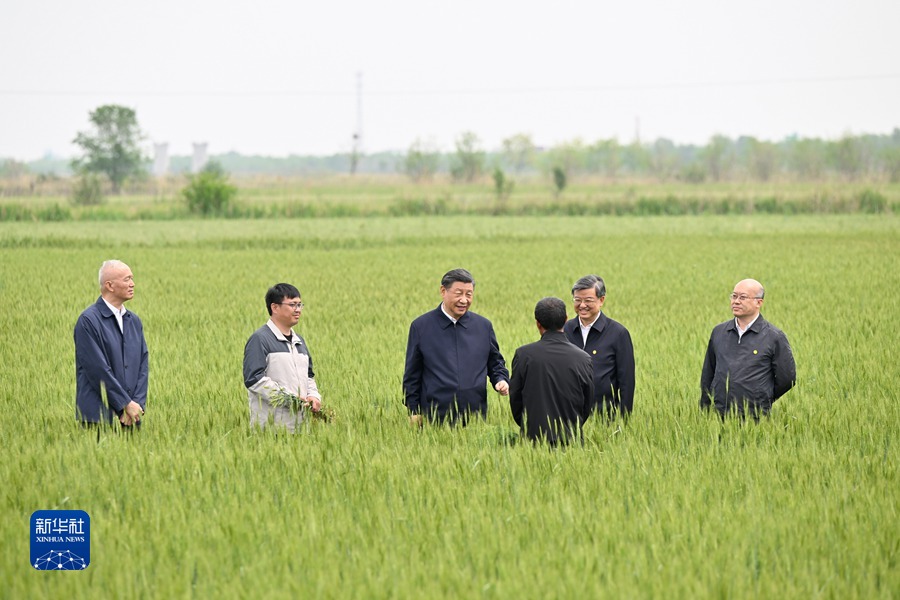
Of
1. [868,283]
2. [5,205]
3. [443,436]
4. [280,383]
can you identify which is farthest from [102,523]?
[5,205]

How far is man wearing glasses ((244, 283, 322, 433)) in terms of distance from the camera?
690 cm

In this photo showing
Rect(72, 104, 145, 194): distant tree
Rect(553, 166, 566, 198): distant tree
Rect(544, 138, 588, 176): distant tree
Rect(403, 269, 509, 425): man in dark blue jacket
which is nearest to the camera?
Rect(403, 269, 509, 425): man in dark blue jacket

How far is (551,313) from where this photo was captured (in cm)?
631

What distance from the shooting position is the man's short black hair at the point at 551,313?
249 inches

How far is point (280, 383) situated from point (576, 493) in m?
2.15

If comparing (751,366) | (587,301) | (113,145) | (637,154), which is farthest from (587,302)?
(637,154)

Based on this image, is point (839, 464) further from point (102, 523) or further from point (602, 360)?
point (102, 523)

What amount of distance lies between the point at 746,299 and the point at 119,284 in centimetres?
421

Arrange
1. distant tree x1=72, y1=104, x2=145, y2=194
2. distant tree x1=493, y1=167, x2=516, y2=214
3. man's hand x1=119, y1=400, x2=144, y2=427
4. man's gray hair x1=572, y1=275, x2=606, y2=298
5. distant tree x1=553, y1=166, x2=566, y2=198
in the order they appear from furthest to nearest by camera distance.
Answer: distant tree x1=72, y1=104, x2=145, y2=194, distant tree x1=553, y1=166, x2=566, y2=198, distant tree x1=493, y1=167, x2=516, y2=214, man's gray hair x1=572, y1=275, x2=606, y2=298, man's hand x1=119, y1=400, x2=144, y2=427

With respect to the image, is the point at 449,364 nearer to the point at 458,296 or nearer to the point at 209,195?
the point at 458,296

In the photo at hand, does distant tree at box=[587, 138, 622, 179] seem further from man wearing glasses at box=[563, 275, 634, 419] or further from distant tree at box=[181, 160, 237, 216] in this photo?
man wearing glasses at box=[563, 275, 634, 419]

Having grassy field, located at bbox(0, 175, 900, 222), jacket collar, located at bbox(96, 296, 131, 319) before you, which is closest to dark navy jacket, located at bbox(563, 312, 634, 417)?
jacket collar, located at bbox(96, 296, 131, 319)

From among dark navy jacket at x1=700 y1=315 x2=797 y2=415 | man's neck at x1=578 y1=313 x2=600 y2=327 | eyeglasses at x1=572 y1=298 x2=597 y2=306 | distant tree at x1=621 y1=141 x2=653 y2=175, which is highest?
distant tree at x1=621 y1=141 x2=653 y2=175

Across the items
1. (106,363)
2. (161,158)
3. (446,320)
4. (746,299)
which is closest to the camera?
(106,363)
